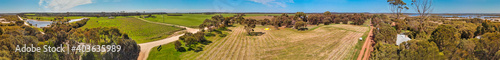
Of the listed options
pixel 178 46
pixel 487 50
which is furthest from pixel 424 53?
pixel 178 46

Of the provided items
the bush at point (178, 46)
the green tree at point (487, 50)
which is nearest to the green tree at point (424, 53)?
the green tree at point (487, 50)

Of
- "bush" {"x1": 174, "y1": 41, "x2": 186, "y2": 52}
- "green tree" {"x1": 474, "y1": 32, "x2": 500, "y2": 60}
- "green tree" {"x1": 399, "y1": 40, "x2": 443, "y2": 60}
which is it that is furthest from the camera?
"bush" {"x1": 174, "y1": 41, "x2": 186, "y2": 52}

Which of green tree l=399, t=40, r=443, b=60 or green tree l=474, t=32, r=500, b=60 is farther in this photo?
green tree l=474, t=32, r=500, b=60

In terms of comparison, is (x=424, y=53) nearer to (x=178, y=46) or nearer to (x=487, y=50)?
(x=487, y=50)

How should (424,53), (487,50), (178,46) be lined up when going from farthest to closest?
(178,46), (487,50), (424,53)

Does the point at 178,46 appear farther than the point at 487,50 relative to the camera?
Yes

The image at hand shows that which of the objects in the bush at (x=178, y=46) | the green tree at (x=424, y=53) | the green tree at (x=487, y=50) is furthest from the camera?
the bush at (x=178, y=46)

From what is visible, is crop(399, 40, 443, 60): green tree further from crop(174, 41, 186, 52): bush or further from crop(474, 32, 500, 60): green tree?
crop(174, 41, 186, 52): bush

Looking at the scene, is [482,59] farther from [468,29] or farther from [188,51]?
[188,51]

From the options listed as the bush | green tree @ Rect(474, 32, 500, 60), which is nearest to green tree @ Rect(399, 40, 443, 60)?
green tree @ Rect(474, 32, 500, 60)

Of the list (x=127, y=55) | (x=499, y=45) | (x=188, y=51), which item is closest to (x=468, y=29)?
(x=499, y=45)

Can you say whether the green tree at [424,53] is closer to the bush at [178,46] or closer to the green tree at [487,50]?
the green tree at [487,50]
